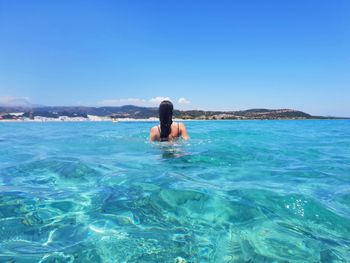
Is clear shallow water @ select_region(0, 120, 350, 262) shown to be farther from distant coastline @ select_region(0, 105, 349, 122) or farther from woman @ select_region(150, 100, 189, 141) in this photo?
distant coastline @ select_region(0, 105, 349, 122)

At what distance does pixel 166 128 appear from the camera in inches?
304

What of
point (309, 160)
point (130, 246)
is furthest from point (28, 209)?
point (309, 160)

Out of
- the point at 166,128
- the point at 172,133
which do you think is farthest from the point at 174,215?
the point at 172,133

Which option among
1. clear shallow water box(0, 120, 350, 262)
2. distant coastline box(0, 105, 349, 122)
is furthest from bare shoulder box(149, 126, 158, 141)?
distant coastline box(0, 105, 349, 122)

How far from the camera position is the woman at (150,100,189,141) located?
23.0ft

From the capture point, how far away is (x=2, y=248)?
6.87 feet

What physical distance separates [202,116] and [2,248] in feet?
280

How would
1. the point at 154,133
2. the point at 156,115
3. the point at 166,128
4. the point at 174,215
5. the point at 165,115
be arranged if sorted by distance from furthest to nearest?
the point at 156,115, the point at 154,133, the point at 166,128, the point at 165,115, the point at 174,215

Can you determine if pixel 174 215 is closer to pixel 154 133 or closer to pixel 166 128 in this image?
pixel 166 128

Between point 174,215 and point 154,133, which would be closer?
point 174,215

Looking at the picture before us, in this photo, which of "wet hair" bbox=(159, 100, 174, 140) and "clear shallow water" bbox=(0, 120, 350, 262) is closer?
"clear shallow water" bbox=(0, 120, 350, 262)

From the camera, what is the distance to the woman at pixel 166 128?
7000mm

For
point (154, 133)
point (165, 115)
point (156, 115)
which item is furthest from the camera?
point (156, 115)

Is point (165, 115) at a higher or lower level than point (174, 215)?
higher
